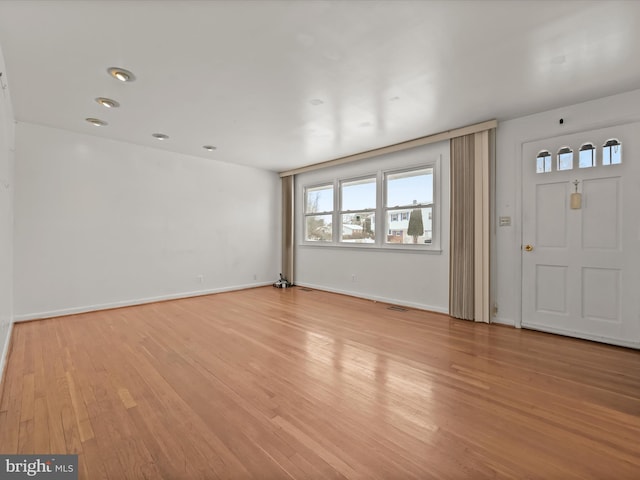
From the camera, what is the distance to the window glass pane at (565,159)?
3404mm

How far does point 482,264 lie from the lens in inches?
155

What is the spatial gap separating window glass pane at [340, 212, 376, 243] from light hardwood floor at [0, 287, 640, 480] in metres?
2.32

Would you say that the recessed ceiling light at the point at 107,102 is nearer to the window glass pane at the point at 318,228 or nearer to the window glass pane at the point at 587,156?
the window glass pane at the point at 318,228

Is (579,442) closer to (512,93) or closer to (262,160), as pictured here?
(512,93)

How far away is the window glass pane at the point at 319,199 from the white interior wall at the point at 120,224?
50.1 inches

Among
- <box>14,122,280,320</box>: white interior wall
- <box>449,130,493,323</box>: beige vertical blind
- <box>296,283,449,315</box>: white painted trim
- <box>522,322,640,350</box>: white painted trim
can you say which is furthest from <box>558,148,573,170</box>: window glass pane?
<box>14,122,280,320</box>: white interior wall

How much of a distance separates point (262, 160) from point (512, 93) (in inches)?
171

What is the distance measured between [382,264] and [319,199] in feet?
7.31

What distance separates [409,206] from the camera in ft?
16.3

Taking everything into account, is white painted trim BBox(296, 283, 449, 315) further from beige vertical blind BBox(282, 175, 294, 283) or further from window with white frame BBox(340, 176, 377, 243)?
window with white frame BBox(340, 176, 377, 243)

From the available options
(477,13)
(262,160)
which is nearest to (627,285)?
(477,13)

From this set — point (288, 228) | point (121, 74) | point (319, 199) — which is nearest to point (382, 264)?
point (319, 199)

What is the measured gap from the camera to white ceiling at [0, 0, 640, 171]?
1969 millimetres

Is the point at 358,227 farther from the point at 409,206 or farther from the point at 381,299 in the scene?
the point at 381,299
